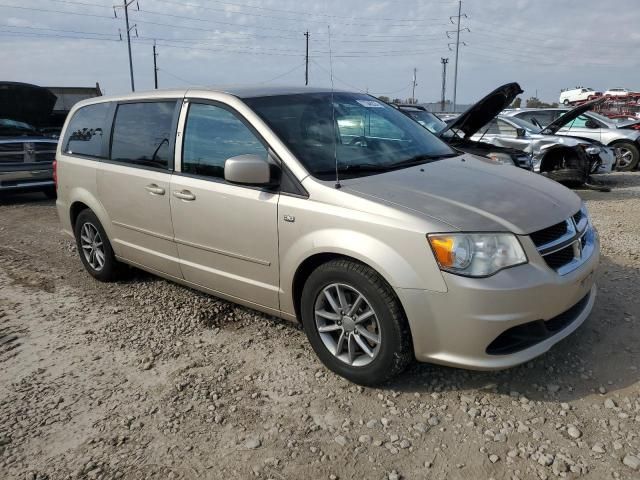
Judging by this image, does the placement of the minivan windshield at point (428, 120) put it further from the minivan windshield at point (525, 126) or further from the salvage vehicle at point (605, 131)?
the salvage vehicle at point (605, 131)

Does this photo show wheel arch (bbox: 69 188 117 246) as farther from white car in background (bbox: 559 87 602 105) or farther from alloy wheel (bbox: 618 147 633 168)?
white car in background (bbox: 559 87 602 105)

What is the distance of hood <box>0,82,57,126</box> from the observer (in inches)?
401

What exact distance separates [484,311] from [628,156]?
1209 centimetres

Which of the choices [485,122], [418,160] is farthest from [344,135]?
[485,122]

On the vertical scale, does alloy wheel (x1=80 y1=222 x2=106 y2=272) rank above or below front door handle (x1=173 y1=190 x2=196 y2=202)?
below

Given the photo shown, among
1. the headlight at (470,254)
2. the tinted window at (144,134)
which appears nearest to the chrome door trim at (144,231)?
the tinted window at (144,134)

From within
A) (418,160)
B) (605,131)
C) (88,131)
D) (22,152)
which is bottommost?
(22,152)

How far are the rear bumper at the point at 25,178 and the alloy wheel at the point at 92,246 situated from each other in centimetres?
479

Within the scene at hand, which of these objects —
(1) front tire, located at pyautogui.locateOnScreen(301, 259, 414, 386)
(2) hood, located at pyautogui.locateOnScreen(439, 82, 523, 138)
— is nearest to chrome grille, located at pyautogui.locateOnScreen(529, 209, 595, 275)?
(1) front tire, located at pyautogui.locateOnScreen(301, 259, 414, 386)

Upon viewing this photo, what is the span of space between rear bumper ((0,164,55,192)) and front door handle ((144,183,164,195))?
6229 mm

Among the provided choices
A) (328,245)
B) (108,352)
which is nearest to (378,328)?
(328,245)

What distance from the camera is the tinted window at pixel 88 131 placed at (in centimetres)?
477

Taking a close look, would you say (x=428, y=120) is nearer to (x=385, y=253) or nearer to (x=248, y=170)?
(x=248, y=170)

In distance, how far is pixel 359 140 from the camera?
3711 millimetres
